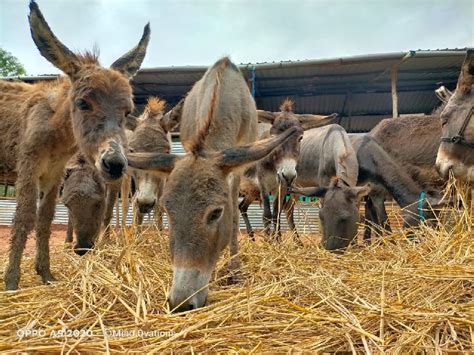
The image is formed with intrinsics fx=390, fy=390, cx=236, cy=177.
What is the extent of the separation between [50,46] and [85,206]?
193 cm

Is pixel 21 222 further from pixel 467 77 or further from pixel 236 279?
pixel 467 77

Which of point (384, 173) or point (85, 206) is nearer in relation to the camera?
point (85, 206)

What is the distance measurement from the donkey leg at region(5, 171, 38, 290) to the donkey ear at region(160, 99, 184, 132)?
3.18 metres

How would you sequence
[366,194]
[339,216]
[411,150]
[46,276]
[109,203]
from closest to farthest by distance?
[46,276], [109,203], [339,216], [366,194], [411,150]

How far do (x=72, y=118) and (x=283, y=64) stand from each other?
9416 millimetres

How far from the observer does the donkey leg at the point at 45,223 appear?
A: 413 centimetres

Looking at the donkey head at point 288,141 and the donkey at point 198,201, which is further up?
the donkey head at point 288,141

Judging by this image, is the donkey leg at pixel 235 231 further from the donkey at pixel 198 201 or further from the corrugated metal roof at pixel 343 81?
the corrugated metal roof at pixel 343 81

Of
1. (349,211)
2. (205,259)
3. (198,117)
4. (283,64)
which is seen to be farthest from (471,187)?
(283,64)

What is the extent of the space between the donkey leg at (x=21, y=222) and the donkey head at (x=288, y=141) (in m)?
3.65

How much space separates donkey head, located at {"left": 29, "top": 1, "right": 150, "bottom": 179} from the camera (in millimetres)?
3146

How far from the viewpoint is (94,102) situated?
3.40 meters

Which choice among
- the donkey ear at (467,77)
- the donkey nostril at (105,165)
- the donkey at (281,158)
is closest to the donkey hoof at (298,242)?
the donkey at (281,158)

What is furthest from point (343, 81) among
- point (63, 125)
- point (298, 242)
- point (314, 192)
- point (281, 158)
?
point (63, 125)
